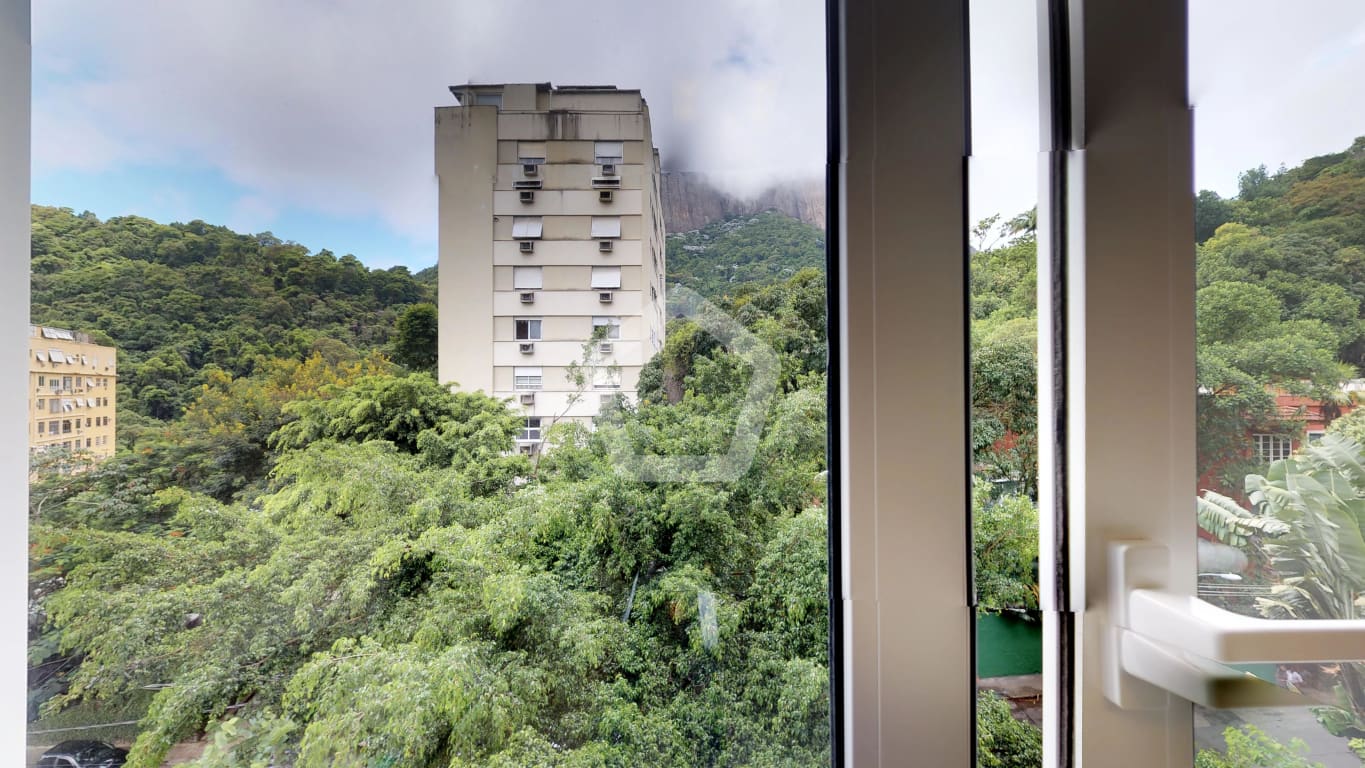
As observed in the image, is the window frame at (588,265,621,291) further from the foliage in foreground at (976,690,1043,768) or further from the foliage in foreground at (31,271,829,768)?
the foliage in foreground at (976,690,1043,768)

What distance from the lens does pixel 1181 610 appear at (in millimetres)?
495

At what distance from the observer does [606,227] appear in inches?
25.9

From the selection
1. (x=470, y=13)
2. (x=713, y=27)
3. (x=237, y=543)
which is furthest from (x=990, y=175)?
(x=237, y=543)

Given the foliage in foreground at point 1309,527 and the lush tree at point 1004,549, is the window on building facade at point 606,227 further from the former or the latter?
the foliage in foreground at point 1309,527

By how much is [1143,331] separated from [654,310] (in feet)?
1.54

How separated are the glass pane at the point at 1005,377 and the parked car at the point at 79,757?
2.83 ft

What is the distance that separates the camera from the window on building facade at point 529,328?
0.65m

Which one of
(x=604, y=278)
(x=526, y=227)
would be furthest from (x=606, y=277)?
(x=526, y=227)

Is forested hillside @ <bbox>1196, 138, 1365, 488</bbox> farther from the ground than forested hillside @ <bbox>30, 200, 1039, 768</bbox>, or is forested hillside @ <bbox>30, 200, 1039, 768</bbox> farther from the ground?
forested hillside @ <bbox>1196, 138, 1365, 488</bbox>

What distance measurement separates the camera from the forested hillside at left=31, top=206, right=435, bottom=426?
0.61 metres

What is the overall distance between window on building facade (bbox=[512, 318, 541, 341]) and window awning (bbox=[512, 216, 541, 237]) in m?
0.09

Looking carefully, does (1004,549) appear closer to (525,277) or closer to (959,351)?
(959,351)

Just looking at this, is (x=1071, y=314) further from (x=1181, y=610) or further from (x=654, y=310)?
(x=654, y=310)

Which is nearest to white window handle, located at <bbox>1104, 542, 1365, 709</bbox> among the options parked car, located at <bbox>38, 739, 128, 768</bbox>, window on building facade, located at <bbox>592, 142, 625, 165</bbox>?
window on building facade, located at <bbox>592, 142, 625, 165</bbox>
